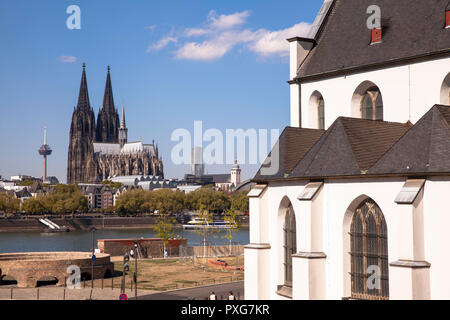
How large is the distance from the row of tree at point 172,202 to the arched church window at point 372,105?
139 meters

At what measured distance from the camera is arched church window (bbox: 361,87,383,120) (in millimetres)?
26844

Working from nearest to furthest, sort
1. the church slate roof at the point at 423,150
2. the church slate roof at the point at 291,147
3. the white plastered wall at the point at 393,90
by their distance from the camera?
the church slate roof at the point at 423,150
the white plastered wall at the point at 393,90
the church slate roof at the point at 291,147

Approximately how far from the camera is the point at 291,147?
26.0 meters

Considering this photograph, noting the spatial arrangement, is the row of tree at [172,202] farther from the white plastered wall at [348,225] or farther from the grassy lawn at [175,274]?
the white plastered wall at [348,225]

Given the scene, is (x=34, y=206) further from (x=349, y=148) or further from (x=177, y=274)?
(x=349, y=148)

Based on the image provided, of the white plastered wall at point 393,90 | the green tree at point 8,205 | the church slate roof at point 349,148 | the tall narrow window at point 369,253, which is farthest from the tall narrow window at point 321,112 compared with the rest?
the green tree at point 8,205

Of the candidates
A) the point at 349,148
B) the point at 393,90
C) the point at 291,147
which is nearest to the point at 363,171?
Result: the point at 349,148

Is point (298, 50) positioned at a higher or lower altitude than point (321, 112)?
higher

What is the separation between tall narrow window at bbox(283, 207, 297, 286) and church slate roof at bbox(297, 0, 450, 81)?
720cm

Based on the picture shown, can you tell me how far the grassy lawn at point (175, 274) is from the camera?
42.5 metres

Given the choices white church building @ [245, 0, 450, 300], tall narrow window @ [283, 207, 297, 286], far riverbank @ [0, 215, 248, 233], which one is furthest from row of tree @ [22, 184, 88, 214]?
tall narrow window @ [283, 207, 297, 286]

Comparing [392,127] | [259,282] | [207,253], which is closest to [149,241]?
[207,253]

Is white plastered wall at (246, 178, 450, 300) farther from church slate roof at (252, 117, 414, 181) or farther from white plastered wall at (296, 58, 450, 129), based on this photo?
white plastered wall at (296, 58, 450, 129)

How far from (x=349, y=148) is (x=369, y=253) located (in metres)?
3.77
